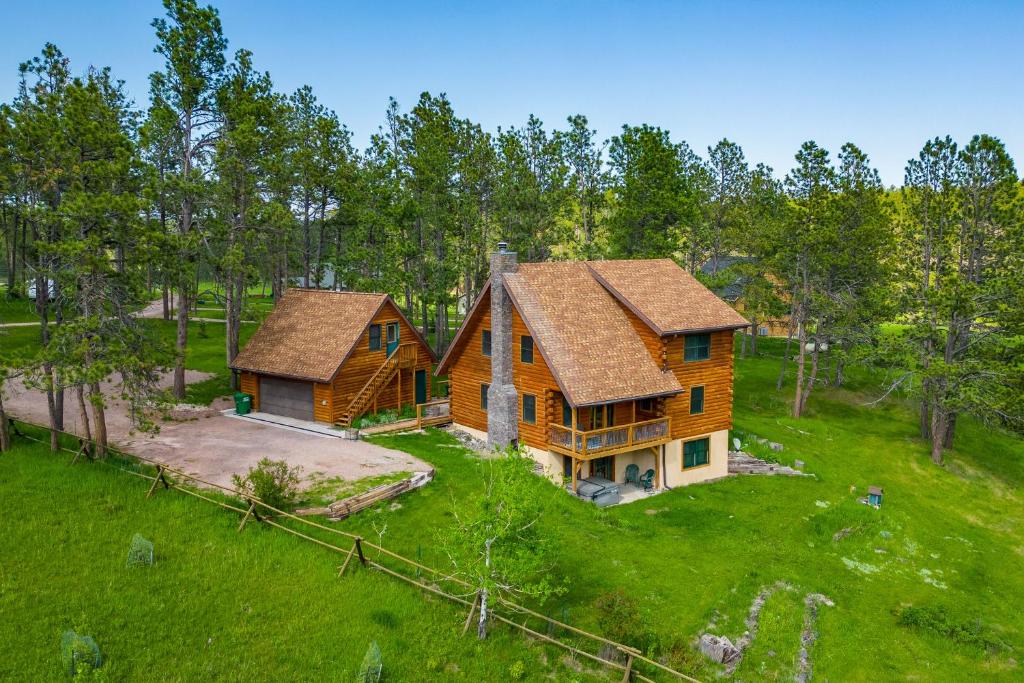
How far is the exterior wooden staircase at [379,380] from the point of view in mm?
31312

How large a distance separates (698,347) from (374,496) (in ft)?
50.4

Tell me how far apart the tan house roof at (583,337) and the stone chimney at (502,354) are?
21.5 inches

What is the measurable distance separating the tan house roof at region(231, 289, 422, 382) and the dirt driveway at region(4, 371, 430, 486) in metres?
3.04

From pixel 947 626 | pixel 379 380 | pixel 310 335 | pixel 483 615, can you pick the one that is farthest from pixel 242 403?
pixel 947 626

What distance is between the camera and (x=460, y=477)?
970 inches

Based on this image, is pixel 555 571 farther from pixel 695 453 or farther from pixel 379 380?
pixel 379 380

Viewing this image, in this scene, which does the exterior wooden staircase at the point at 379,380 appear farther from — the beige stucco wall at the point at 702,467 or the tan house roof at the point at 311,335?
the beige stucco wall at the point at 702,467

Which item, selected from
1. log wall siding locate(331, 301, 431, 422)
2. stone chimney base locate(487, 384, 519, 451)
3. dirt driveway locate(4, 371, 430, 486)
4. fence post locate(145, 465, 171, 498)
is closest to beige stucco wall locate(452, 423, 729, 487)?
stone chimney base locate(487, 384, 519, 451)

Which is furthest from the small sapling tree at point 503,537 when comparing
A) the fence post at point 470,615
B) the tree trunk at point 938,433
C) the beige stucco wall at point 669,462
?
the tree trunk at point 938,433

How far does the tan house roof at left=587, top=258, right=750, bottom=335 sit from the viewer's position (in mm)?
27969

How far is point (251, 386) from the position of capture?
111 ft

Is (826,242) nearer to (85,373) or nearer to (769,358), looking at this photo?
(769,358)

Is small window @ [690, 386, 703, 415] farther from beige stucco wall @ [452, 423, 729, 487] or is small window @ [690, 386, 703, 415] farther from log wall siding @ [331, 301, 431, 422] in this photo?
log wall siding @ [331, 301, 431, 422]

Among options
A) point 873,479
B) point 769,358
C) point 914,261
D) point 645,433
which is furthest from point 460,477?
point 769,358
